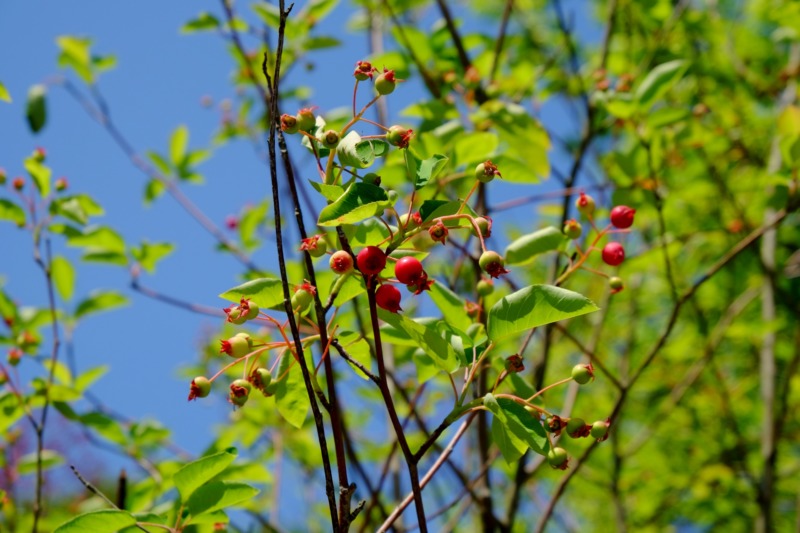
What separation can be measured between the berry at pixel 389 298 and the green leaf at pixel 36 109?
5.51 ft

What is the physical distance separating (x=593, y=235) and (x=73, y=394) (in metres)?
1.30

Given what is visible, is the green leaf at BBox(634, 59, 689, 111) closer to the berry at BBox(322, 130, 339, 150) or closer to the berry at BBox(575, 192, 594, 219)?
the berry at BBox(575, 192, 594, 219)

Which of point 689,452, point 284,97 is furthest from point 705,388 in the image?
point 284,97

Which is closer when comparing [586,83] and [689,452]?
[586,83]

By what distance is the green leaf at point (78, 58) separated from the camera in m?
2.69

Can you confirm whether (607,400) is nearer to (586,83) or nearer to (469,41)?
(586,83)

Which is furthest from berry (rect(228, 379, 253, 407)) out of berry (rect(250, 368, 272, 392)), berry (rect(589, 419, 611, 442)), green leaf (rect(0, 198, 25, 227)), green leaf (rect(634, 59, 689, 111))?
green leaf (rect(634, 59, 689, 111))

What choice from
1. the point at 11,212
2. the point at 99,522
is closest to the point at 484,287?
the point at 99,522

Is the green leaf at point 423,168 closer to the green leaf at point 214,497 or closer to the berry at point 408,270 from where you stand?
the berry at point 408,270

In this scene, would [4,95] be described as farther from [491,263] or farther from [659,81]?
[659,81]

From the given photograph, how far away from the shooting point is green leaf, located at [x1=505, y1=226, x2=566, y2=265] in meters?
1.26

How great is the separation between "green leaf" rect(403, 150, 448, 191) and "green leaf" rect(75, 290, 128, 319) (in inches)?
63.3

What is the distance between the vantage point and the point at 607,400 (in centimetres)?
371

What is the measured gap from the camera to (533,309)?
908mm
